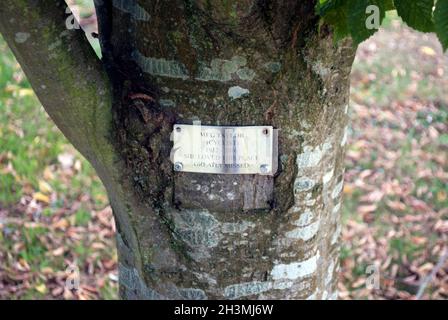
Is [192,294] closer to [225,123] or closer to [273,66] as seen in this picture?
[225,123]

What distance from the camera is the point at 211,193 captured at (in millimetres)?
1490

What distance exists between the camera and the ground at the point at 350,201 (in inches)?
127

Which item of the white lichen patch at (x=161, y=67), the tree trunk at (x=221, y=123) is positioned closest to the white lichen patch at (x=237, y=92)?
the tree trunk at (x=221, y=123)

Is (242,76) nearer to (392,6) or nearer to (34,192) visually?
(392,6)

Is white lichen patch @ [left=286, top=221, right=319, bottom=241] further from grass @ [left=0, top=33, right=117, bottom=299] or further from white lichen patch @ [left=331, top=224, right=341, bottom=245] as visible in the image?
A: grass @ [left=0, top=33, right=117, bottom=299]

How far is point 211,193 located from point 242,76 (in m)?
0.30

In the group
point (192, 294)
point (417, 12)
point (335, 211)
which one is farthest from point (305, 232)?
point (417, 12)

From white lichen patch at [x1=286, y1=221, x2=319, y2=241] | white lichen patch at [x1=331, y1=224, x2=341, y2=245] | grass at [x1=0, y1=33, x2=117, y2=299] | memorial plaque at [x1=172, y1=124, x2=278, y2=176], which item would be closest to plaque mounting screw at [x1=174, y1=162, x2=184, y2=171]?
memorial plaque at [x1=172, y1=124, x2=278, y2=176]

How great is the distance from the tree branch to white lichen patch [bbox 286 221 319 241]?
0.52 metres

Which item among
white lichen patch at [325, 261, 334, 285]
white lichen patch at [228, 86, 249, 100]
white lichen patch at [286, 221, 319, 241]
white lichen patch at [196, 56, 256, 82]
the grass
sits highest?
white lichen patch at [196, 56, 256, 82]

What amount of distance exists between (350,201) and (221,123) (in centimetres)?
252

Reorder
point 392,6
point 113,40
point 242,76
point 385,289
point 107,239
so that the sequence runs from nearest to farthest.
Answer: point 392,6
point 242,76
point 113,40
point 385,289
point 107,239

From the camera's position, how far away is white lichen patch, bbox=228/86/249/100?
1410 mm

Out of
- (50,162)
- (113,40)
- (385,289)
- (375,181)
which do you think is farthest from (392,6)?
(50,162)
